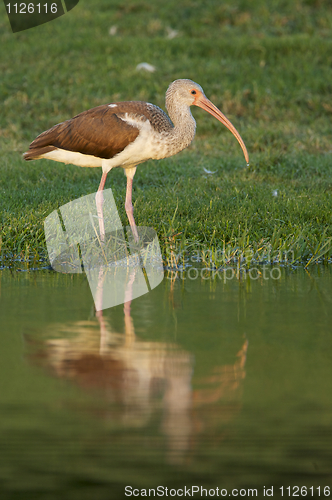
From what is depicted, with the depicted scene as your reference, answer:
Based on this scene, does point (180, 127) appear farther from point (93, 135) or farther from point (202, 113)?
point (202, 113)

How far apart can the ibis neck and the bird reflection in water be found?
3026 mm

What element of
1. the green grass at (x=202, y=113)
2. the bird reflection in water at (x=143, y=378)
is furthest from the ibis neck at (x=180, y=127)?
the bird reflection in water at (x=143, y=378)

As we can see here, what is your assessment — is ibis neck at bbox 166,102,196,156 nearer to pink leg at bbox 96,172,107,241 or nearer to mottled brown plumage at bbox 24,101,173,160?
mottled brown plumage at bbox 24,101,173,160

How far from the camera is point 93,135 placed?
707 centimetres

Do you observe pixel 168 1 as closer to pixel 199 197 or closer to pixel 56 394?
pixel 199 197

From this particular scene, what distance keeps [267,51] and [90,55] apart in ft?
12.0

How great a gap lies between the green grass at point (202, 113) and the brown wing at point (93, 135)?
0.73 metres

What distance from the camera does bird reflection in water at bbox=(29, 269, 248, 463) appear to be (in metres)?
3.05

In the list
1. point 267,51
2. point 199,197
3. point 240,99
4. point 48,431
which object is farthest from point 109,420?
point 267,51

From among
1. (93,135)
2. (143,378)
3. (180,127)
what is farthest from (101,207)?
(143,378)

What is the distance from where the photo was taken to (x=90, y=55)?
15000 mm

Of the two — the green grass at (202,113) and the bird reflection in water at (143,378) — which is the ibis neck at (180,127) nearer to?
the green grass at (202,113)

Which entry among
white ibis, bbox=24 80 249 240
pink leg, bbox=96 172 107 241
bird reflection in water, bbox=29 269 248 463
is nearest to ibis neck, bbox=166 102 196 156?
white ibis, bbox=24 80 249 240

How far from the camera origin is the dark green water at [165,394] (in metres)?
2.60
